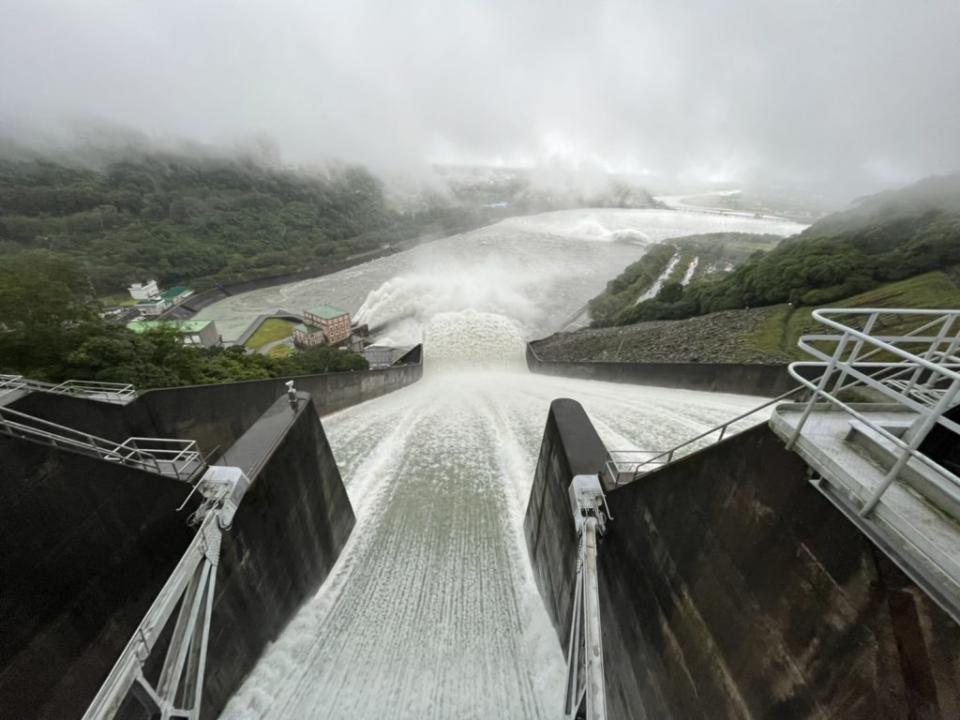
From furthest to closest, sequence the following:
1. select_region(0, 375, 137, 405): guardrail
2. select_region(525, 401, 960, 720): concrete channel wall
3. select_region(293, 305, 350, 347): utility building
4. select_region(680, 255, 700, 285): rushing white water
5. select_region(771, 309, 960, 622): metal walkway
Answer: select_region(680, 255, 700, 285): rushing white water < select_region(293, 305, 350, 347): utility building < select_region(0, 375, 137, 405): guardrail < select_region(525, 401, 960, 720): concrete channel wall < select_region(771, 309, 960, 622): metal walkway

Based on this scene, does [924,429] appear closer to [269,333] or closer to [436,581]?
[436,581]

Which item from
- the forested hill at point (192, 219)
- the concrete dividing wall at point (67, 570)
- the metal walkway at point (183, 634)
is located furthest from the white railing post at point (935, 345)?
the forested hill at point (192, 219)

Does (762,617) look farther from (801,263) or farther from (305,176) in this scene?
(305,176)

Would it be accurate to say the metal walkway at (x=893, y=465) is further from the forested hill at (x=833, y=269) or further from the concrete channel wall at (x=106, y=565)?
the forested hill at (x=833, y=269)

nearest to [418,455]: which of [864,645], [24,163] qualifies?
[864,645]

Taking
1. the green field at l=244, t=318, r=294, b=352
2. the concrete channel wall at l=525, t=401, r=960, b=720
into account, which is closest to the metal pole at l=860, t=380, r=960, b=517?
the concrete channel wall at l=525, t=401, r=960, b=720

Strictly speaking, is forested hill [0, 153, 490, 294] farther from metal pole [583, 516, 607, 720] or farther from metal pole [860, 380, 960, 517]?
metal pole [860, 380, 960, 517]
